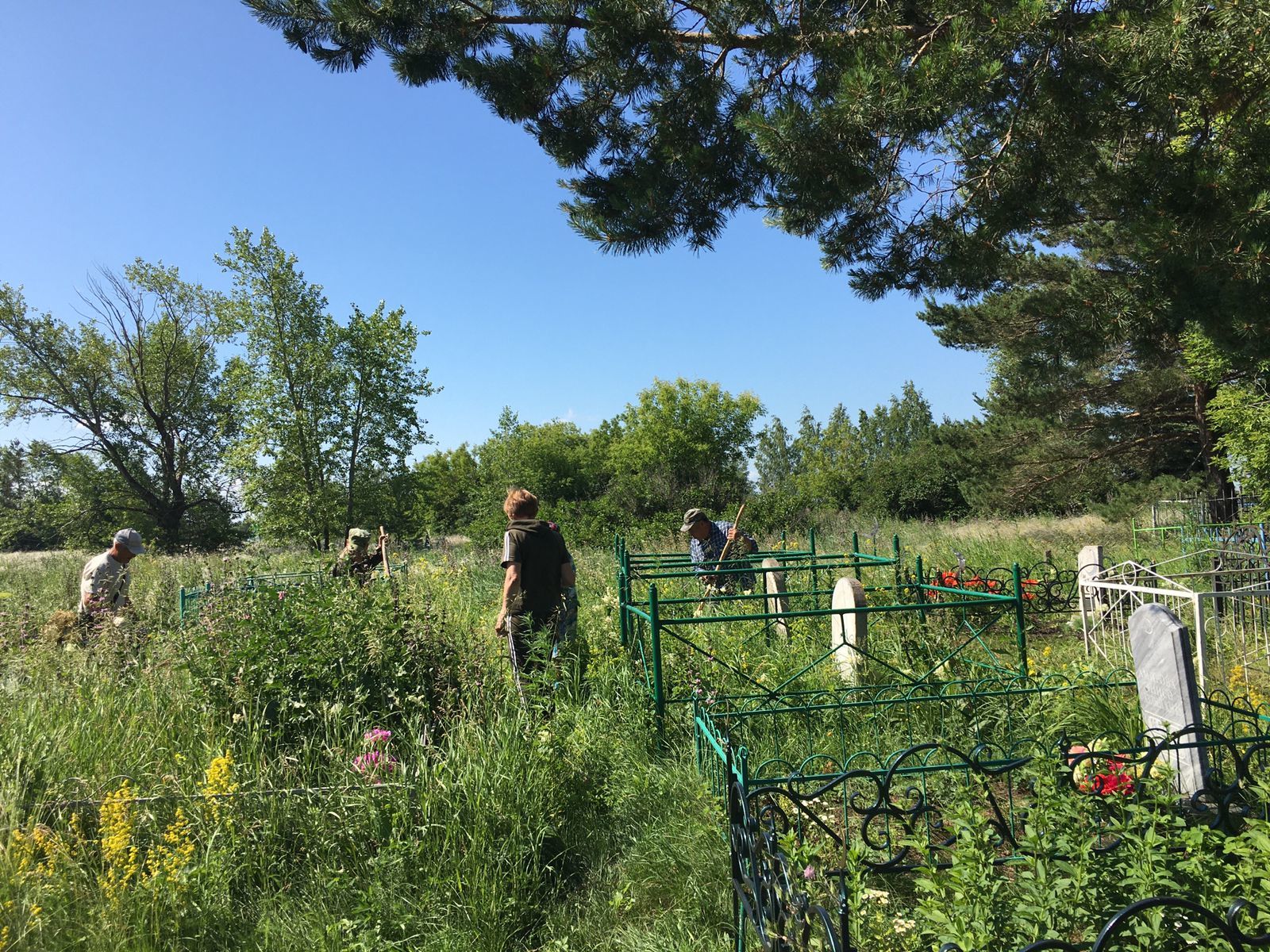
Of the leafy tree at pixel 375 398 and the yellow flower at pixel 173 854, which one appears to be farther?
the leafy tree at pixel 375 398

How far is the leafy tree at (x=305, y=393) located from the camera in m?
21.2

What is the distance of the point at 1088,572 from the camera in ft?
22.2

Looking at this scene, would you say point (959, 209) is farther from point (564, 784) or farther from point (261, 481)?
→ point (261, 481)

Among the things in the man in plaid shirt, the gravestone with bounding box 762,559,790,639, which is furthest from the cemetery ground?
the man in plaid shirt

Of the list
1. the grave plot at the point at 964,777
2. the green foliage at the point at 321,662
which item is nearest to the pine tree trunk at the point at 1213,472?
the grave plot at the point at 964,777

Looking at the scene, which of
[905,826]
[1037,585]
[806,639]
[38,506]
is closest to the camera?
[905,826]

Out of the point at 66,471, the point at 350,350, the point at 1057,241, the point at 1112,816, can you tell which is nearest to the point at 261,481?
the point at 350,350

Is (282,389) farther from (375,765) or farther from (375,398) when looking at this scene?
(375,765)

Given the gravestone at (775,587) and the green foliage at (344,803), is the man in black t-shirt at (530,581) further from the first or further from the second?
the gravestone at (775,587)

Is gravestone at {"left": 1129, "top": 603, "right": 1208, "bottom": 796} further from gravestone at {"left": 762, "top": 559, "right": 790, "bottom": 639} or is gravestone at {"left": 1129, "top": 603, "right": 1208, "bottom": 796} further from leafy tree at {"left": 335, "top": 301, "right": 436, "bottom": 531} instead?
leafy tree at {"left": 335, "top": 301, "right": 436, "bottom": 531}

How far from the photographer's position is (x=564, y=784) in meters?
3.55

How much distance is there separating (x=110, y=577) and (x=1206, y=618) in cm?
969


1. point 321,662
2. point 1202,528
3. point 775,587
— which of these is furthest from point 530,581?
point 1202,528

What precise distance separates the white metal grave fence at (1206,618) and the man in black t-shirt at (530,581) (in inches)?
144
